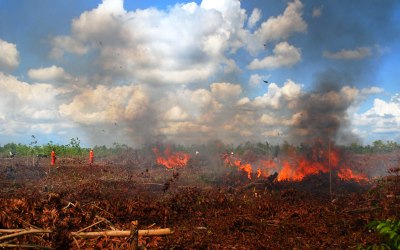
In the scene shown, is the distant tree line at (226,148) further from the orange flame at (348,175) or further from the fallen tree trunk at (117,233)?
the fallen tree trunk at (117,233)

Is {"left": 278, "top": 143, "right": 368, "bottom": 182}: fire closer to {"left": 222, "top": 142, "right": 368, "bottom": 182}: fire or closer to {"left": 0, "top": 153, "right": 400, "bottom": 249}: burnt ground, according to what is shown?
{"left": 222, "top": 142, "right": 368, "bottom": 182}: fire

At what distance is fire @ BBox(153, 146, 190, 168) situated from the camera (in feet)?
121

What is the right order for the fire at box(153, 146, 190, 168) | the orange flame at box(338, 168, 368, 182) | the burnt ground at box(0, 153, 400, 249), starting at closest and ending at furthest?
the burnt ground at box(0, 153, 400, 249) → the orange flame at box(338, 168, 368, 182) → the fire at box(153, 146, 190, 168)

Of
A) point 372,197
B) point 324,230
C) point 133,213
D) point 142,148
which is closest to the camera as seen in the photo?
point 324,230

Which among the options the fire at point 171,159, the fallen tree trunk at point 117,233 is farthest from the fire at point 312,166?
the fallen tree trunk at point 117,233

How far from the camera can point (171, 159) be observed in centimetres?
3919

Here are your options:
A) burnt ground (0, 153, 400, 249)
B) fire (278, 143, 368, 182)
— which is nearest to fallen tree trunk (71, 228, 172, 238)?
burnt ground (0, 153, 400, 249)

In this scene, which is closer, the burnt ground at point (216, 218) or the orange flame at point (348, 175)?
the burnt ground at point (216, 218)

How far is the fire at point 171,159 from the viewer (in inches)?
1454

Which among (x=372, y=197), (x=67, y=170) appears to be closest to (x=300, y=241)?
(x=372, y=197)

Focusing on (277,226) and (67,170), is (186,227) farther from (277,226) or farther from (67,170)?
(67,170)

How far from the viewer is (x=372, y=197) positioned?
16.0m

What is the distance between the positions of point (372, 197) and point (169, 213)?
10.1 m

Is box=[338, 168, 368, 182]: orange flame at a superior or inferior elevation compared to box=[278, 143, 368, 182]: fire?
inferior
